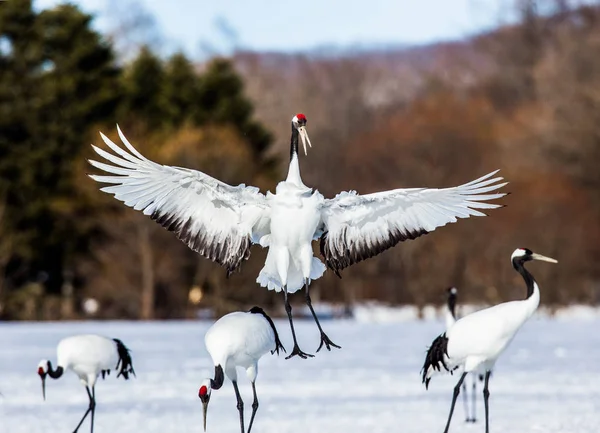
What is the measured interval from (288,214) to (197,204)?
69 cm

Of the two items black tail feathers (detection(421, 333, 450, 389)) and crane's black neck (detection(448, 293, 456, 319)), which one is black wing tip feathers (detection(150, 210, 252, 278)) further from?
crane's black neck (detection(448, 293, 456, 319))

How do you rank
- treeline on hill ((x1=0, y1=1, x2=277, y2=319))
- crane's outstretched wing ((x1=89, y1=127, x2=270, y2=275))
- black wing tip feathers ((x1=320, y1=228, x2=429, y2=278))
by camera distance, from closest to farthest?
crane's outstretched wing ((x1=89, y1=127, x2=270, y2=275))
black wing tip feathers ((x1=320, y1=228, x2=429, y2=278))
treeline on hill ((x1=0, y1=1, x2=277, y2=319))

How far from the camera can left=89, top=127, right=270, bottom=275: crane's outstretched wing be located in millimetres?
8680

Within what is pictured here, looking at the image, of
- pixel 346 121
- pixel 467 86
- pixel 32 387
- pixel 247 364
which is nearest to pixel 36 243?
pixel 32 387

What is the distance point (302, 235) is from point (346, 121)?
204 feet

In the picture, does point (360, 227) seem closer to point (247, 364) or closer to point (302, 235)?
point (302, 235)

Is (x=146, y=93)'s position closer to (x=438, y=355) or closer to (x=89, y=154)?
(x=89, y=154)

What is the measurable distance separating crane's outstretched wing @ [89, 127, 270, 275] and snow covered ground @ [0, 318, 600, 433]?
4.81ft

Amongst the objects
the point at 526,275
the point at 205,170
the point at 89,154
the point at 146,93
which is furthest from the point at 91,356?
the point at 146,93

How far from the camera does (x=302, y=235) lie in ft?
29.5

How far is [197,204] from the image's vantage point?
9094 mm

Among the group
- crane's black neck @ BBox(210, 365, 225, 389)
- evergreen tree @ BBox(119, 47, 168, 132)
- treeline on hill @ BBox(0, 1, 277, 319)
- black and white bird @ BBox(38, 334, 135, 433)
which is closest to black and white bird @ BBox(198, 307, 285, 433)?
crane's black neck @ BBox(210, 365, 225, 389)

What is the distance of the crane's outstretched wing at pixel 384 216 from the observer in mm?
8859

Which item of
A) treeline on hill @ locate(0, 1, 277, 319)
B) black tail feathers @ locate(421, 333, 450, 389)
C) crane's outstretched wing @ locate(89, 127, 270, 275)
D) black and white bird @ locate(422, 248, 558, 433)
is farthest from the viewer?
treeline on hill @ locate(0, 1, 277, 319)
